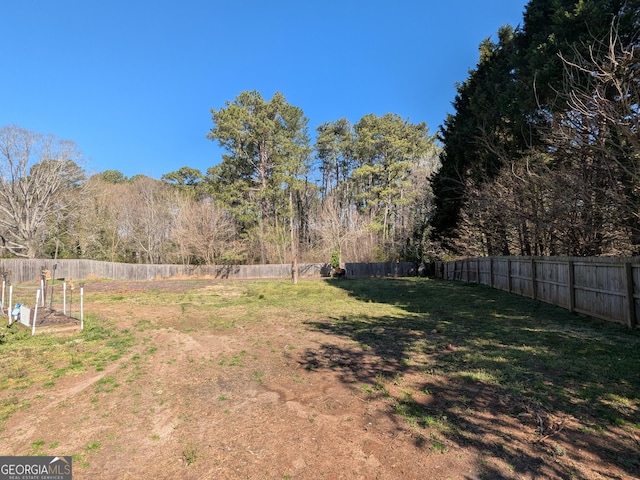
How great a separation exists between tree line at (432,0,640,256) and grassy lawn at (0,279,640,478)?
2815 mm

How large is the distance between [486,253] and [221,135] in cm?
2383

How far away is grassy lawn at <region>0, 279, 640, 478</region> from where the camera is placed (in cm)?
300

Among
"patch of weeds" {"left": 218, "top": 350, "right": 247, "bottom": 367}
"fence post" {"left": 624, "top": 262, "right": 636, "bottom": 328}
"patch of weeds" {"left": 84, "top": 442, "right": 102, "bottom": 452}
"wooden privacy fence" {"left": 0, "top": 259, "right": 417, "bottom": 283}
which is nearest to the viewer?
"patch of weeds" {"left": 84, "top": 442, "right": 102, "bottom": 452}

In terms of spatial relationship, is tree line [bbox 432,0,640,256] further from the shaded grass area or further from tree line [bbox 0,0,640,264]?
the shaded grass area

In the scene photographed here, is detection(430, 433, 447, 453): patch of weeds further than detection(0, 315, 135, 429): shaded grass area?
No

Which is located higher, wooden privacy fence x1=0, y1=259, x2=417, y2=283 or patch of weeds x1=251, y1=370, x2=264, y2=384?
wooden privacy fence x1=0, y1=259, x2=417, y2=283

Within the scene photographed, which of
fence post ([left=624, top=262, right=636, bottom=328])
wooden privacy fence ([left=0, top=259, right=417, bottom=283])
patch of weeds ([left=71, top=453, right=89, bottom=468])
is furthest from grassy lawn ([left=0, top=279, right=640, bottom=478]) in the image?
wooden privacy fence ([left=0, top=259, right=417, bottom=283])

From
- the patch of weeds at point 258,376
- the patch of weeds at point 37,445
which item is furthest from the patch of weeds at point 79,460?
the patch of weeds at point 258,376

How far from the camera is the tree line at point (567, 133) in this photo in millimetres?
6746

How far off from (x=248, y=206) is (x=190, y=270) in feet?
24.7

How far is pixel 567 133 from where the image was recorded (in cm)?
776

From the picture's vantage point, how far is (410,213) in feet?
113

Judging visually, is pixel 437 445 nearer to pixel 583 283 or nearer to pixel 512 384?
pixel 512 384

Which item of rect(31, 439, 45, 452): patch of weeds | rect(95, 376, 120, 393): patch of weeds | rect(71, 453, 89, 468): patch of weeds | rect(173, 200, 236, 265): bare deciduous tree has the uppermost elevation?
rect(173, 200, 236, 265): bare deciduous tree
